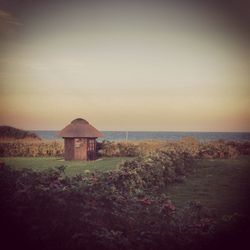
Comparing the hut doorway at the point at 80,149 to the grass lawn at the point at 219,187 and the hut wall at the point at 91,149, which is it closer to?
the hut wall at the point at 91,149

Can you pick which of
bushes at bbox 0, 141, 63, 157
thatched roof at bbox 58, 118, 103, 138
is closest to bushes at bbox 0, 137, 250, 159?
bushes at bbox 0, 141, 63, 157

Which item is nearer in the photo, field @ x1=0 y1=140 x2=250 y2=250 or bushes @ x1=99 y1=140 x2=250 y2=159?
field @ x1=0 y1=140 x2=250 y2=250

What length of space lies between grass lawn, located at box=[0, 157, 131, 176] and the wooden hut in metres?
0.06

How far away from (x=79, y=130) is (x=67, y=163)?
14.0 inches

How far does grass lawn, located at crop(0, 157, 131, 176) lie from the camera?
498cm

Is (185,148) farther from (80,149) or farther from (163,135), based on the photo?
(80,149)

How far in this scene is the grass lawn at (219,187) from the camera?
4973 mm

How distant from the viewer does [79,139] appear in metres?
4.95

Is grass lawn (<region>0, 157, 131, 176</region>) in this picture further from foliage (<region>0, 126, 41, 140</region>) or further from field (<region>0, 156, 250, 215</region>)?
foliage (<region>0, 126, 41, 140</region>)

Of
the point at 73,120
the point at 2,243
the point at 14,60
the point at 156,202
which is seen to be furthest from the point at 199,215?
the point at 14,60

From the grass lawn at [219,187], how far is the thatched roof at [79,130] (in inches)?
37.4

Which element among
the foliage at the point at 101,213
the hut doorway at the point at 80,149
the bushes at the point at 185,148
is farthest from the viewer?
the bushes at the point at 185,148

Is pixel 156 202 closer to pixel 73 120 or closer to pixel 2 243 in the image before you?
pixel 73 120

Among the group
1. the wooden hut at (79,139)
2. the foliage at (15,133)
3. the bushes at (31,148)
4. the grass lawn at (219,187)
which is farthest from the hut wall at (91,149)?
the grass lawn at (219,187)
